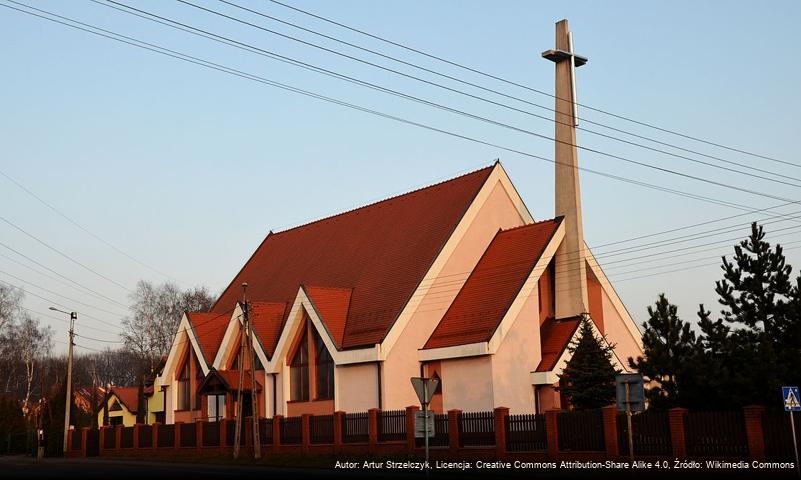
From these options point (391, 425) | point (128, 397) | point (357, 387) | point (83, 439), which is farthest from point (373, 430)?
point (128, 397)

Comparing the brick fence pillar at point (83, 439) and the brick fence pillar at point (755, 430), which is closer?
the brick fence pillar at point (755, 430)

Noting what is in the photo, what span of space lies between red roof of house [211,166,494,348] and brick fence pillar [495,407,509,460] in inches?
317

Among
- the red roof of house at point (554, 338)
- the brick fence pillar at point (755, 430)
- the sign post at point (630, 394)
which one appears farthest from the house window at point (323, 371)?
the sign post at point (630, 394)

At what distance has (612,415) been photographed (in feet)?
79.8

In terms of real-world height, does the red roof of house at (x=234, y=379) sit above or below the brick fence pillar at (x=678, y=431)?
above

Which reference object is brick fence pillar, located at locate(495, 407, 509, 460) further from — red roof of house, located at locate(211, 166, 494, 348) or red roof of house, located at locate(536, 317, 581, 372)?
red roof of house, located at locate(211, 166, 494, 348)

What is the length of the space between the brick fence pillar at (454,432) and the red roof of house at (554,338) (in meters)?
5.02

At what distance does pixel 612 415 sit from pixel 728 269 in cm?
499

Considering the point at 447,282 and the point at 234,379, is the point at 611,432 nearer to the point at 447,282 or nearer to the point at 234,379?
the point at 447,282

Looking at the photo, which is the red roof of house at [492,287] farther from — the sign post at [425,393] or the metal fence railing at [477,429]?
the sign post at [425,393]

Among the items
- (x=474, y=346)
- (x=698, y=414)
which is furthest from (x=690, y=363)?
(x=474, y=346)

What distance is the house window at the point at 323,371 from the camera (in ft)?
123

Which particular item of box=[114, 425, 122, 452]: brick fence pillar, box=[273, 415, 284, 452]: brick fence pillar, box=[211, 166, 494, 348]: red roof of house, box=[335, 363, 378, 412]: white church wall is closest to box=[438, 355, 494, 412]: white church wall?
box=[335, 363, 378, 412]: white church wall

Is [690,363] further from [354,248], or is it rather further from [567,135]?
[354,248]
